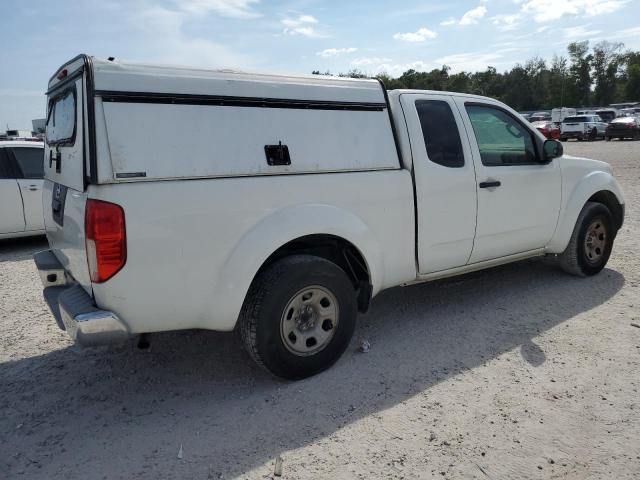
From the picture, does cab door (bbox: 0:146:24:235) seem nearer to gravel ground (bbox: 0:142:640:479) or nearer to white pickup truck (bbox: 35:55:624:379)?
gravel ground (bbox: 0:142:640:479)

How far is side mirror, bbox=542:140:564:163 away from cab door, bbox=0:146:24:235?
6.89 metres

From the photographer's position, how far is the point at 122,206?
273 cm

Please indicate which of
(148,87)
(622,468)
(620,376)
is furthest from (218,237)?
(620,376)

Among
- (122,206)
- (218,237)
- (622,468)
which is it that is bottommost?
(622,468)

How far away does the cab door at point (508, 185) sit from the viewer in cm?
443

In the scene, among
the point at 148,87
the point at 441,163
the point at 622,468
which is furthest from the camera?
the point at 441,163

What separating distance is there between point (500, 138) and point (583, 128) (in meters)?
31.2

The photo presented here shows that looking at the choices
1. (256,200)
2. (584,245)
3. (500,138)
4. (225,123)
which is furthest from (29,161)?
(584,245)

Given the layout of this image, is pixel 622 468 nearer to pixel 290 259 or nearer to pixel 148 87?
pixel 290 259

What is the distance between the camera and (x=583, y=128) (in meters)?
31.7

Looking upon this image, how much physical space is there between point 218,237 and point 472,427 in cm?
184

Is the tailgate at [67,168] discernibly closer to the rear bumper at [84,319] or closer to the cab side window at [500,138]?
the rear bumper at [84,319]

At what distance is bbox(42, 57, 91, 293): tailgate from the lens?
9.65 feet

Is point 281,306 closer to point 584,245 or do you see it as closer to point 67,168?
point 67,168
